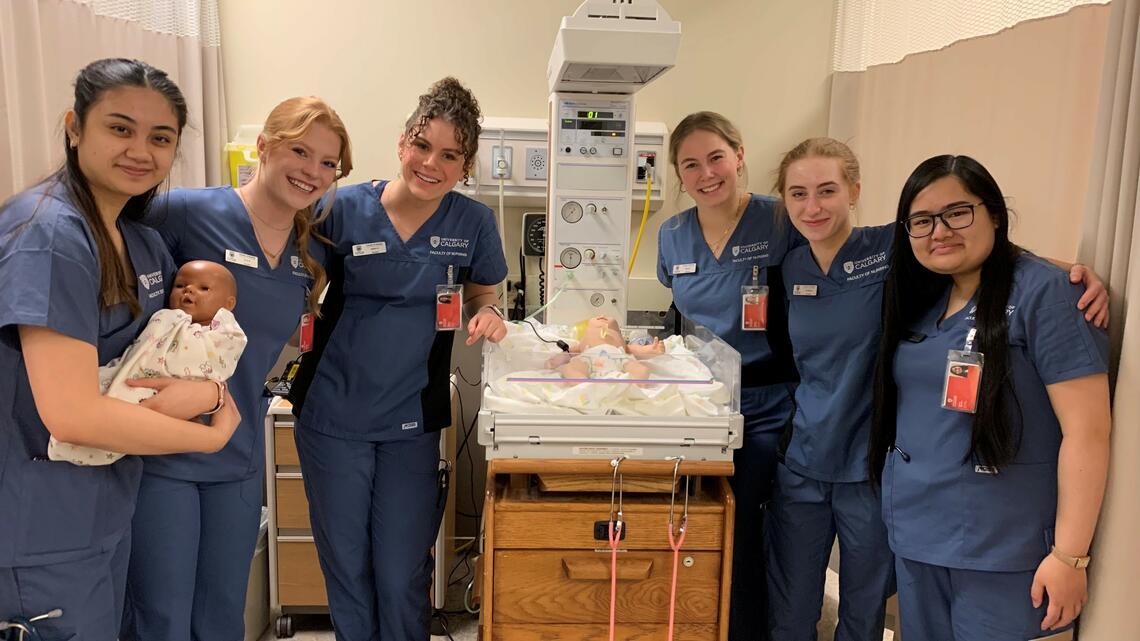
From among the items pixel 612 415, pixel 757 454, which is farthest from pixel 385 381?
pixel 757 454

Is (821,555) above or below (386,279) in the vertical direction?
below

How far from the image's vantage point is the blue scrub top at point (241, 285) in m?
1.55

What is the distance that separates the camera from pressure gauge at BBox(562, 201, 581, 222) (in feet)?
6.76

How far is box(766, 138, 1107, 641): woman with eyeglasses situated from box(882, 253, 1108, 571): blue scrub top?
0.22m

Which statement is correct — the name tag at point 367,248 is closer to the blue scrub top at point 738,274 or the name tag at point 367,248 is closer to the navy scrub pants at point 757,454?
the blue scrub top at point 738,274

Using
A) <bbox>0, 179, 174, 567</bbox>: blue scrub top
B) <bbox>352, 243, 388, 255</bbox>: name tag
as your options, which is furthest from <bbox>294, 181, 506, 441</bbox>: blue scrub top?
<bbox>0, 179, 174, 567</bbox>: blue scrub top

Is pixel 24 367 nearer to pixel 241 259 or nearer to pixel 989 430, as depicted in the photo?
pixel 241 259

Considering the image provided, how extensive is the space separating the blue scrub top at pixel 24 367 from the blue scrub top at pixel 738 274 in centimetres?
136

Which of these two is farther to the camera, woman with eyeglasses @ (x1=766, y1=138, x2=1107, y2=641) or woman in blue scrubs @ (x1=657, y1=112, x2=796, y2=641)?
woman in blue scrubs @ (x1=657, y1=112, x2=796, y2=641)

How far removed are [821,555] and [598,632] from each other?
58 centimetres

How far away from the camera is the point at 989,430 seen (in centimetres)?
129

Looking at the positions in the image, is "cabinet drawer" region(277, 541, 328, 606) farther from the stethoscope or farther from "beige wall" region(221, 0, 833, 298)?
"beige wall" region(221, 0, 833, 298)

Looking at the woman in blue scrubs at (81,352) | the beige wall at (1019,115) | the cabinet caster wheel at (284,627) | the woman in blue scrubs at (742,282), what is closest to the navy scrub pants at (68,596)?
the woman in blue scrubs at (81,352)

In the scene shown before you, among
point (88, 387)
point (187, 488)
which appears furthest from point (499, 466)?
point (88, 387)
